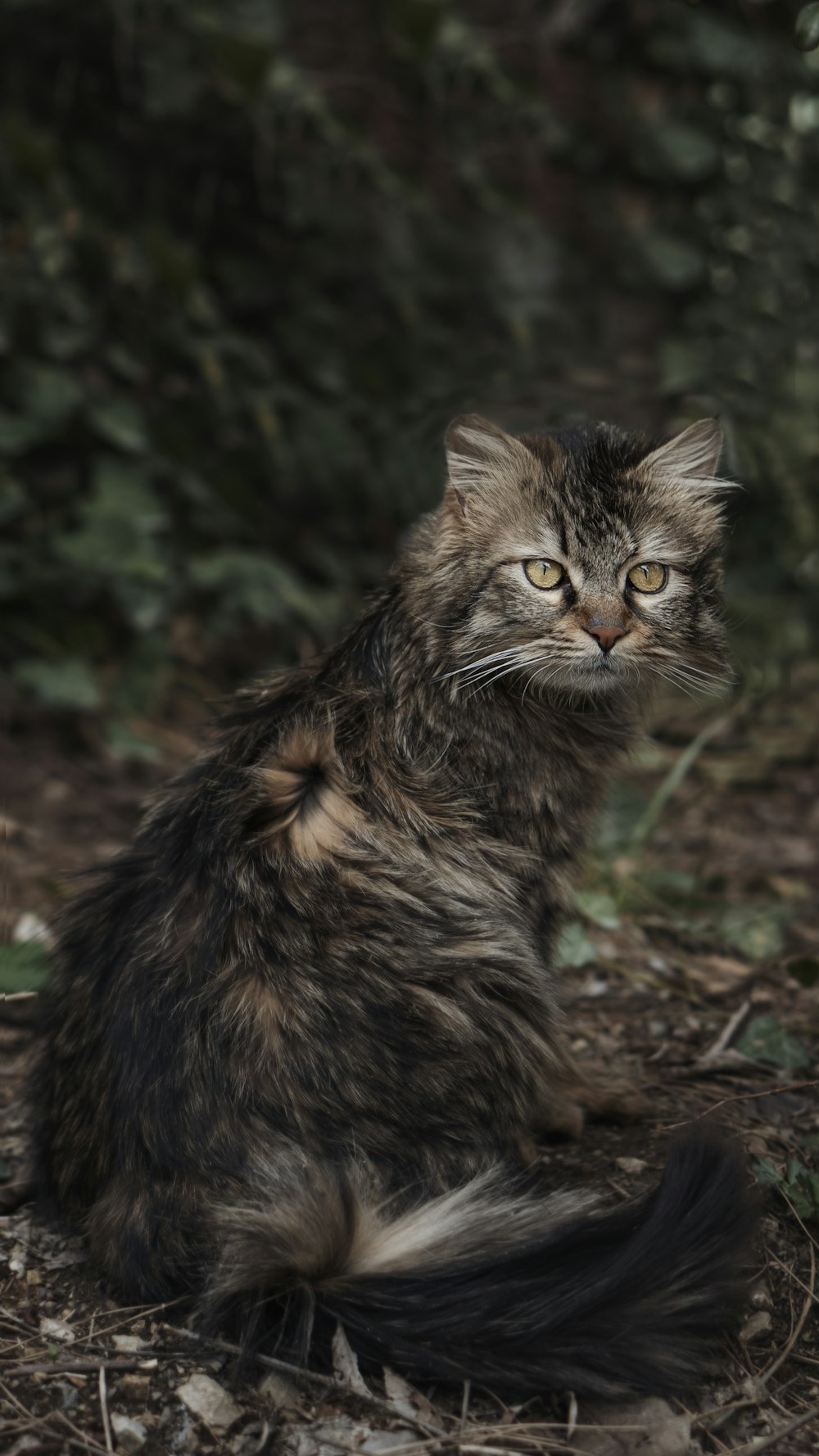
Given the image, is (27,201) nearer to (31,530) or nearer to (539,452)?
(31,530)

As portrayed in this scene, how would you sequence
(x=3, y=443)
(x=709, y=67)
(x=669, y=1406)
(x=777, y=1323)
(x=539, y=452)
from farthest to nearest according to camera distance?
(x=709, y=67)
(x=3, y=443)
(x=539, y=452)
(x=777, y=1323)
(x=669, y=1406)

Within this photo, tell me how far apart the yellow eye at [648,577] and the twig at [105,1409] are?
5.59 ft

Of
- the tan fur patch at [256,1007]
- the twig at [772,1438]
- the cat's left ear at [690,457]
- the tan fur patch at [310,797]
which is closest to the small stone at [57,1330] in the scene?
→ the tan fur patch at [256,1007]

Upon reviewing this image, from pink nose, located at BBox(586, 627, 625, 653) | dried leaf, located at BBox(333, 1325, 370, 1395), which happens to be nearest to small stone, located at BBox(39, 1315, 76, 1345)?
dried leaf, located at BBox(333, 1325, 370, 1395)

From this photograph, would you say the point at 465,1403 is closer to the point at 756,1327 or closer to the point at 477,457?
the point at 756,1327

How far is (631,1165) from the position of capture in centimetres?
270

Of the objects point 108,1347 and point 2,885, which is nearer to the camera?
point 108,1347

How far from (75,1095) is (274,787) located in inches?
26.3

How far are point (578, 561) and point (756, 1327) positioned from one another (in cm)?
144

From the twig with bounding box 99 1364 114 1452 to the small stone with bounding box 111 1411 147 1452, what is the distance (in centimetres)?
1

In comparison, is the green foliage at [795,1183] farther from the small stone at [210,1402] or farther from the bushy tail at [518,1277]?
the small stone at [210,1402]

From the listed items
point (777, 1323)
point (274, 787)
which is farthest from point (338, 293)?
Answer: point (777, 1323)

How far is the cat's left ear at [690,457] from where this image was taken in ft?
8.98

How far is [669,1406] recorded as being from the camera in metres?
2.12
